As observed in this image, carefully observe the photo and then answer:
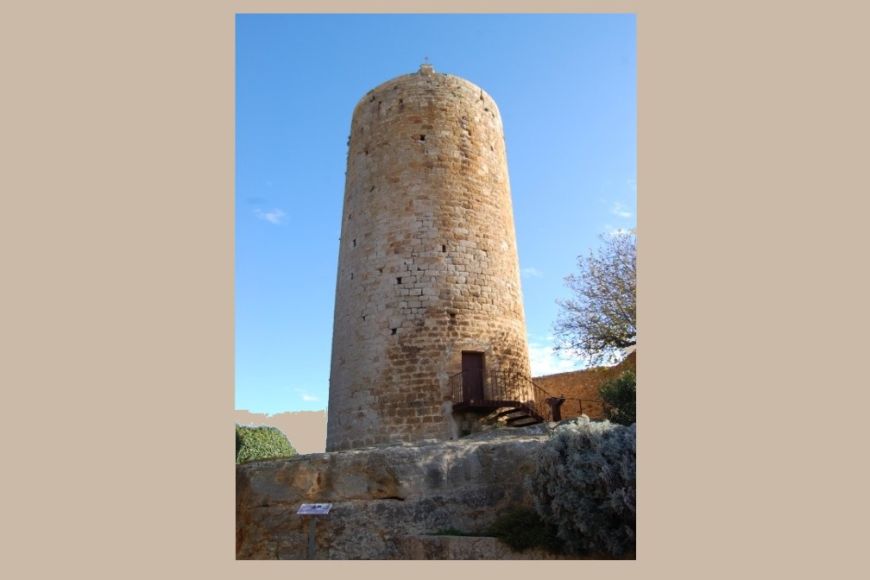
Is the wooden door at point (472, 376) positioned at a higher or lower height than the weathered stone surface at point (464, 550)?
higher

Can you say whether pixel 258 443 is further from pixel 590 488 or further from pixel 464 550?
pixel 590 488

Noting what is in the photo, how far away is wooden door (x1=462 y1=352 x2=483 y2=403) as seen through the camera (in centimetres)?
1617

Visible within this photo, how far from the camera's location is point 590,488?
9000 mm

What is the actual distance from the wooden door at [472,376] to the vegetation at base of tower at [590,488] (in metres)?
6.33

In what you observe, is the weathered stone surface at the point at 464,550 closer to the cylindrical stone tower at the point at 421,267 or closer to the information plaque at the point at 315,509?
the information plaque at the point at 315,509

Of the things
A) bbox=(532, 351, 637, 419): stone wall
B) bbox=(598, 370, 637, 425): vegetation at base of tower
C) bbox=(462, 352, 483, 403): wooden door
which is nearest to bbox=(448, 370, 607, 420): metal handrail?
bbox=(462, 352, 483, 403): wooden door

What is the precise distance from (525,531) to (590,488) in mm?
1062

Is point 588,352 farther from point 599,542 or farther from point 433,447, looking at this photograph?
point 599,542

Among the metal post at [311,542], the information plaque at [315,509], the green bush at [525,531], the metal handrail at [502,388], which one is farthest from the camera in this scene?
the metal handrail at [502,388]

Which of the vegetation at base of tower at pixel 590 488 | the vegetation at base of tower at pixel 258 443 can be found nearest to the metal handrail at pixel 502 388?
the vegetation at base of tower at pixel 590 488

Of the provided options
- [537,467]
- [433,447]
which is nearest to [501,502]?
[537,467]

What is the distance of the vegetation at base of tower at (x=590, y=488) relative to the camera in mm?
8484

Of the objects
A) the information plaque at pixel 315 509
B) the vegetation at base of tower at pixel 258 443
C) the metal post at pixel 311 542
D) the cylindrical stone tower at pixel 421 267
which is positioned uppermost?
the cylindrical stone tower at pixel 421 267

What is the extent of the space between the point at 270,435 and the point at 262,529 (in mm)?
18181
